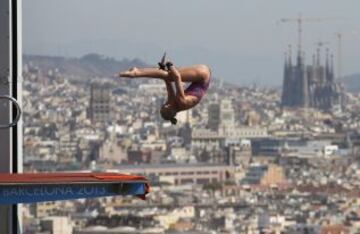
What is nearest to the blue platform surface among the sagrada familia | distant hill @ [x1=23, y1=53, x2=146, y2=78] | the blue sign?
the blue sign

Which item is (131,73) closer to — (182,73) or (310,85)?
(182,73)

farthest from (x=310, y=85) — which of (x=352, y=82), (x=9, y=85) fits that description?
(x=9, y=85)

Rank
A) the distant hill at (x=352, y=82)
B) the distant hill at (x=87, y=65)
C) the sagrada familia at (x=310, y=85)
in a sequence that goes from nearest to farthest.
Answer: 1. the distant hill at (x=87, y=65)
2. the sagrada familia at (x=310, y=85)
3. the distant hill at (x=352, y=82)

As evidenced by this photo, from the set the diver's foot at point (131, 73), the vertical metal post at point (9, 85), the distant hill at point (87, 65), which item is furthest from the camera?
the distant hill at point (87, 65)

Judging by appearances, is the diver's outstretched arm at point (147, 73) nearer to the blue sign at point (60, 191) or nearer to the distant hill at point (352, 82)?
the blue sign at point (60, 191)

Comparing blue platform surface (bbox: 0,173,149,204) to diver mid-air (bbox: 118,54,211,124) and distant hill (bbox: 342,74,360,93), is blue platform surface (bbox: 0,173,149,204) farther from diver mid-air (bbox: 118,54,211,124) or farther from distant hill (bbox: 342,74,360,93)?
distant hill (bbox: 342,74,360,93)

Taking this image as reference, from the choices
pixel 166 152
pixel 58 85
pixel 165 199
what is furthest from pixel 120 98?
pixel 165 199

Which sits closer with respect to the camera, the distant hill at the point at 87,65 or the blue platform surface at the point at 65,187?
the blue platform surface at the point at 65,187

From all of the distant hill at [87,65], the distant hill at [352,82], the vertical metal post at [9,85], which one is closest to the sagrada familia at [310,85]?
the distant hill at [352,82]
